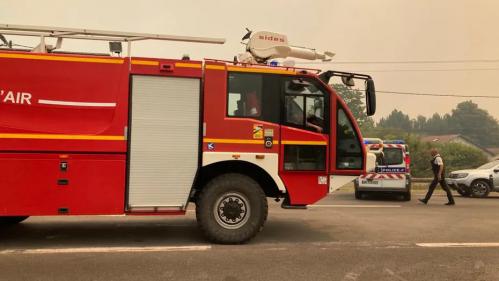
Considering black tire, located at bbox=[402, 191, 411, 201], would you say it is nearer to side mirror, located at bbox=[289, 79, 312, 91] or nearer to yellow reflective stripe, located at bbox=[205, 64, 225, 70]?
side mirror, located at bbox=[289, 79, 312, 91]

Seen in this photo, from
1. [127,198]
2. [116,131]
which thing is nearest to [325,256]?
[127,198]

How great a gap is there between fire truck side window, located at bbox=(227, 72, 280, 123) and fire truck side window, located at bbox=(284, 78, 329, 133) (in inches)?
8.1

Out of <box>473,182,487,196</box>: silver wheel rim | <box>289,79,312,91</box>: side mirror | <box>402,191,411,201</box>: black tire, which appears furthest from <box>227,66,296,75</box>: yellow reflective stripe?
<box>473,182,487,196</box>: silver wheel rim

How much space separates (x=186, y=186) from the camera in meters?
7.06

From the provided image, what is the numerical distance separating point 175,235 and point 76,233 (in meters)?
1.67

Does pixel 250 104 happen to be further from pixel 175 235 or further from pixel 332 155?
pixel 175 235

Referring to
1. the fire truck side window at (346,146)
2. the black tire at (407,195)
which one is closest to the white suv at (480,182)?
the black tire at (407,195)

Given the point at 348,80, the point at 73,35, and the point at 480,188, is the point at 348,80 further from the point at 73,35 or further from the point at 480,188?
the point at 480,188

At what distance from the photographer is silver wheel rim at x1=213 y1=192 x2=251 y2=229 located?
7141 mm

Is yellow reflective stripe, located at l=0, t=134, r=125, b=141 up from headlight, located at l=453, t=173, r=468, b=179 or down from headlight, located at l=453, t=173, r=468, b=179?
up

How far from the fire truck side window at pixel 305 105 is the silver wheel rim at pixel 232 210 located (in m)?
1.40

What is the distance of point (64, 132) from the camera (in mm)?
6676

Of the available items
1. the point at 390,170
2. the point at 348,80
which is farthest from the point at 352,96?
the point at 348,80

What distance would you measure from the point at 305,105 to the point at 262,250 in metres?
2.34
